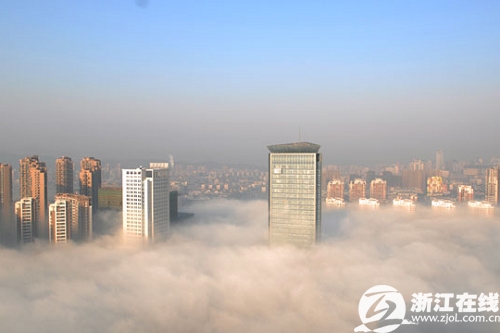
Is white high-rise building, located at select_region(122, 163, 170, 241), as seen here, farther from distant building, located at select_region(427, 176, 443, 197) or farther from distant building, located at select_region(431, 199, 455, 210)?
distant building, located at select_region(431, 199, 455, 210)

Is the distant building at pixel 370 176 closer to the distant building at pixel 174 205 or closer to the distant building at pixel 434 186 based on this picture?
the distant building at pixel 434 186

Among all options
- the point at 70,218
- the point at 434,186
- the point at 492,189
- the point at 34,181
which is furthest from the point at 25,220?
the point at 492,189

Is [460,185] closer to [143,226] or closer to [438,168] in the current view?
[438,168]

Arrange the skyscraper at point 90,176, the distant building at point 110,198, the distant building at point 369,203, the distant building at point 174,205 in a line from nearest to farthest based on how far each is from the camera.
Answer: the distant building at point 110,198, the distant building at point 174,205, the skyscraper at point 90,176, the distant building at point 369,203

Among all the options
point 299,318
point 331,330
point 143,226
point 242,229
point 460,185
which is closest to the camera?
point 331,330

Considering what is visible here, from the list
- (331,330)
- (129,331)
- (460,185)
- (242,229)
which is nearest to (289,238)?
(242,229)

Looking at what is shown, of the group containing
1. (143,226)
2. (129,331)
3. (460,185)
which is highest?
(460,185)

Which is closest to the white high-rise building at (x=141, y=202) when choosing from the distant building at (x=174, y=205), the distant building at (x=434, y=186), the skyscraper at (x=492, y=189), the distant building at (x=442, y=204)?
the distant building at (x=174, y=205)
